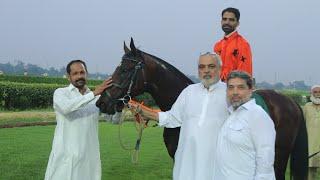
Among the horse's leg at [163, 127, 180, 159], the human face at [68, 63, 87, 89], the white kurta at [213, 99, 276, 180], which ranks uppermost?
the human face at [68, 63, 87, 89]

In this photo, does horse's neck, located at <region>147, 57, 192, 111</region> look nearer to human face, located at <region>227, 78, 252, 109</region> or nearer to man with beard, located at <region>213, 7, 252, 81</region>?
man with beard, located at <region>213, 7, 252, 81</region>

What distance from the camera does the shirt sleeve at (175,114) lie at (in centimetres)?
399

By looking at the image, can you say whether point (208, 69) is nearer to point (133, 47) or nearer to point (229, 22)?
point (133, 47)

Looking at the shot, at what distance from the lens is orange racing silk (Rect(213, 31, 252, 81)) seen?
5215 mm

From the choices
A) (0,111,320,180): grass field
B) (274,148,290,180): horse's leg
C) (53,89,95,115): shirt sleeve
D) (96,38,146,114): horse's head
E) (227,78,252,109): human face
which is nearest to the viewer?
(227,78,252,109): human face

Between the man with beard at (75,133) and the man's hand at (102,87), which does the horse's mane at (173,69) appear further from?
the man with beard at (75,133)

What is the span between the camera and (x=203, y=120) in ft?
12.2

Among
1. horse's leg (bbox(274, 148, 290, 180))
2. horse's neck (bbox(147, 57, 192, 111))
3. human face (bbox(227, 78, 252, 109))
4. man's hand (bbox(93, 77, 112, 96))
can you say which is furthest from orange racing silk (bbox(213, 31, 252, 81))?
human face (bbox(227, 78, 252, 109))

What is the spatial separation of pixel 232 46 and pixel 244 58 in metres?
0.21

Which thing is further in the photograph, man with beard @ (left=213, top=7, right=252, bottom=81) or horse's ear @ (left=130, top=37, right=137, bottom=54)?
man with beard @ (left=213, top=7, right=252, bottom=81)

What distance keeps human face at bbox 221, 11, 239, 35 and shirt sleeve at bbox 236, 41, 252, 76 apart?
0.22 m

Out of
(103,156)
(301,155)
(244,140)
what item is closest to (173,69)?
(244,140)

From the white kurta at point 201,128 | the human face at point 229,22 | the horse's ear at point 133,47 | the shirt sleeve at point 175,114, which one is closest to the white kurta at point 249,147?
the white kurta at point 201,128

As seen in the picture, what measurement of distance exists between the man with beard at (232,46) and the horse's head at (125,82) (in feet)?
3.24
